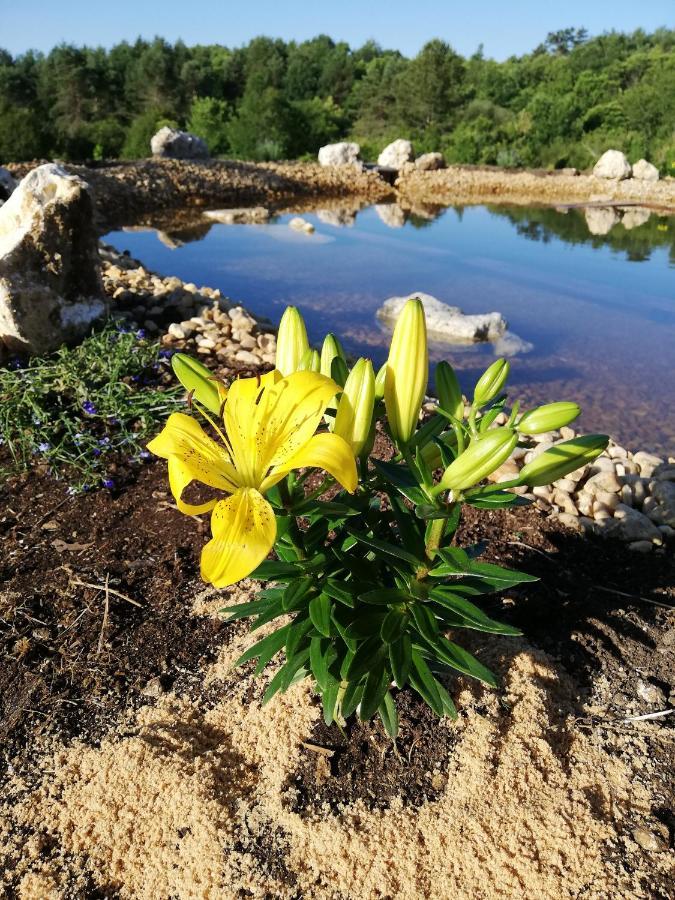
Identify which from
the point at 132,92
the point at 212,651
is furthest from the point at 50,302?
the point at 132,92

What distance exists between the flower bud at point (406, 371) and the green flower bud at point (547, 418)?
205mm

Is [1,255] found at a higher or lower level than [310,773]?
higher

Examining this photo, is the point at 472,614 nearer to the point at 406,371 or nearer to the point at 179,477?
the point at 406,371

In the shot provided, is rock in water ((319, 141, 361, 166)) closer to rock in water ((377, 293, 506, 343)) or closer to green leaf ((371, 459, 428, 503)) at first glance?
rock in water ((377, 293, 506, 343))

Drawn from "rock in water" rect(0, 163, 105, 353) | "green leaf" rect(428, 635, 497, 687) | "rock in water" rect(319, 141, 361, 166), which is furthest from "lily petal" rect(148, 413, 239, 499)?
"rock in water" rect(319, 141, 361, 166)

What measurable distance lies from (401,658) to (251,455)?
24.0 inches

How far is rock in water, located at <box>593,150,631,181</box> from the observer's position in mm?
20141

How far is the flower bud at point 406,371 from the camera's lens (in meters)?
1.15

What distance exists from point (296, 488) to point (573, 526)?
206 centimetres

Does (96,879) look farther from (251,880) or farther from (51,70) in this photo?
(51,70)

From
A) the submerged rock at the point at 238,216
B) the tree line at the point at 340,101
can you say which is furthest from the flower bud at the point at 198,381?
the tree line at the point at 340,101

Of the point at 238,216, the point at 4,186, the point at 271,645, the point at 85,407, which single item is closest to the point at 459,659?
the point at 271,645

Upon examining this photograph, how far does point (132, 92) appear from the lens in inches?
1420

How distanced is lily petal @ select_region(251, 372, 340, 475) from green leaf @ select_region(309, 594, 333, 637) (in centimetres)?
44
